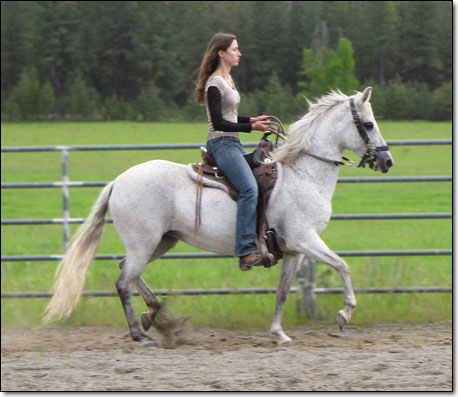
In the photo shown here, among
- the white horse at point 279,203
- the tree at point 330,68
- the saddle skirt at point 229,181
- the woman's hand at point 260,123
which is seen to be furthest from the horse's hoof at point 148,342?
the tree at point 330,68

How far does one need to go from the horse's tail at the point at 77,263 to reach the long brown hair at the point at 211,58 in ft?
3.78

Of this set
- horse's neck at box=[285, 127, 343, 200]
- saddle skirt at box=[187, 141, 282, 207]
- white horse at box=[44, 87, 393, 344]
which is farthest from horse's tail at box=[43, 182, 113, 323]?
horse's neck at box=[285, 127, 343, 200]

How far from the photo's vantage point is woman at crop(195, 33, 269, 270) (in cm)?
506

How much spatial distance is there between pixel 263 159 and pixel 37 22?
70414 millimetres

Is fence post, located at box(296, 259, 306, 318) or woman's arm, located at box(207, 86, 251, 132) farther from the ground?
woman's arm, located at box(207, 86, 251, 132)

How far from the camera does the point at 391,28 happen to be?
221 feet

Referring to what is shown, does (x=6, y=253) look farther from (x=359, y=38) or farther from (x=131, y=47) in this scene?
(x=359, y=38)

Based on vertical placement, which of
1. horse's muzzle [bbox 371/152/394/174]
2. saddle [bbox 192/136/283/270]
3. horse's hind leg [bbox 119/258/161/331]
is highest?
horse's muzzle [bbox 371/152/394/174]

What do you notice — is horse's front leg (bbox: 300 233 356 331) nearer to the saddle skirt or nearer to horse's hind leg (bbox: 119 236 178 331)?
the saddle skirt

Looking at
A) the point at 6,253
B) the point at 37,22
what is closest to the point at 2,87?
the point at 37,22

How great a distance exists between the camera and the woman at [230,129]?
506 cm

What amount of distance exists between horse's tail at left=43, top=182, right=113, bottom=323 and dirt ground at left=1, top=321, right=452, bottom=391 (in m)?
0.36

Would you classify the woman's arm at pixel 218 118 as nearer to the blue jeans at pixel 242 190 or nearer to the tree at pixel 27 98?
the blue jeans at pixel 242 190

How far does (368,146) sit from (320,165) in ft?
1.38
